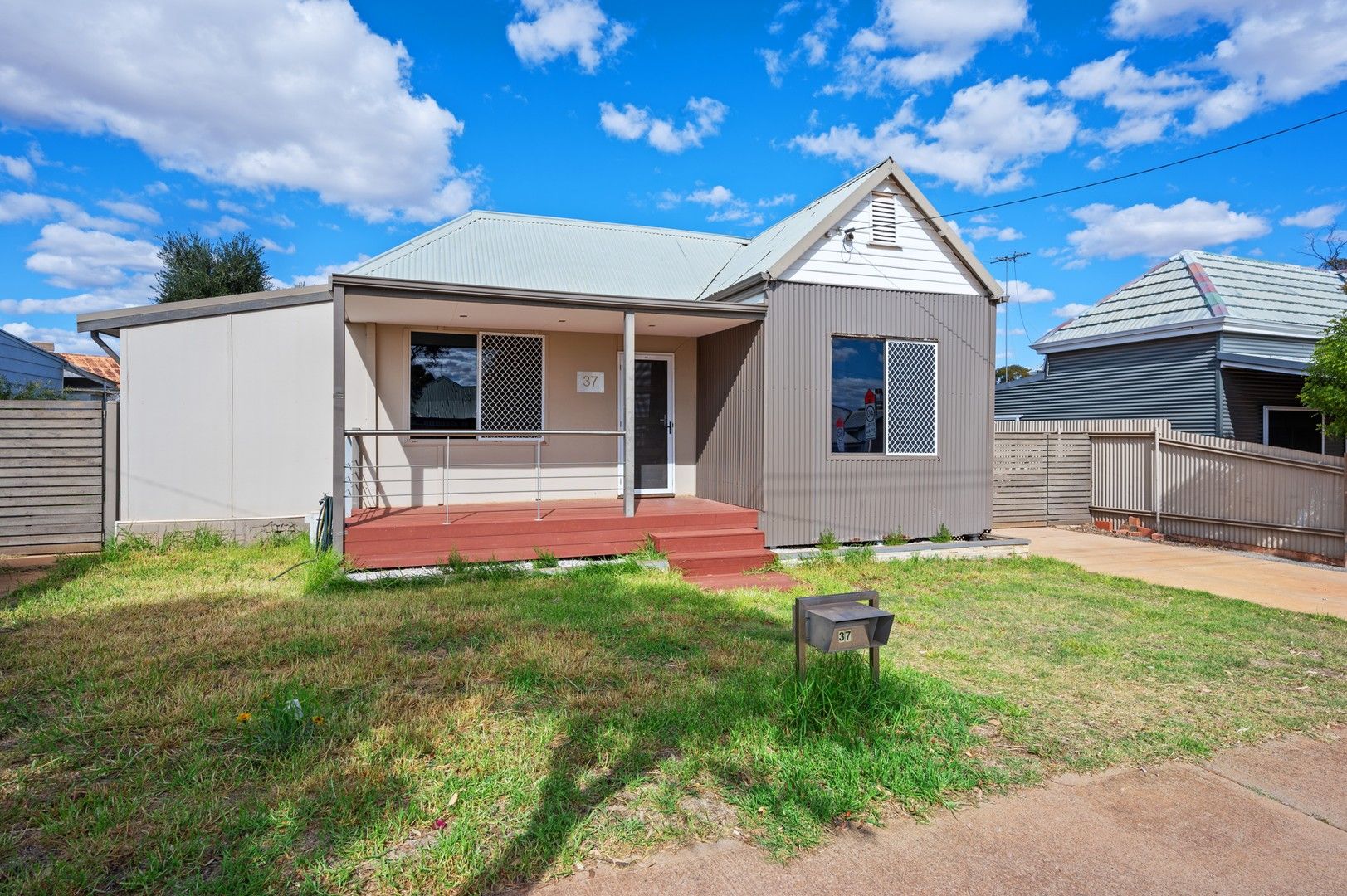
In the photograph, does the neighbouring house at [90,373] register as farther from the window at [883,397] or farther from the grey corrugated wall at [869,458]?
the window at [883,397]

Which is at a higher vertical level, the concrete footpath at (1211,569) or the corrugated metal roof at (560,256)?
the corrugated metal roof at (560,256)

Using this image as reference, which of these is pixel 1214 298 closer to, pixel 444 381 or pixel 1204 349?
pixel 1204 349

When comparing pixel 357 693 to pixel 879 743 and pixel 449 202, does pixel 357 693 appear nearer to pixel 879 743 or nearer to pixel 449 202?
pixel 879 743

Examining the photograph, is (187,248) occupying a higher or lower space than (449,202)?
lower

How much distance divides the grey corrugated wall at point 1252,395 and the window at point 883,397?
289 inches

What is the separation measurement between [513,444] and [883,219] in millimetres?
5957

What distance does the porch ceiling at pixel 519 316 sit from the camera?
7.65m

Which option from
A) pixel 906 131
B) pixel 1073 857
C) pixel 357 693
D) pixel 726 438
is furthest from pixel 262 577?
pixel 906 131

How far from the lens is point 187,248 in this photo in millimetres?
19000

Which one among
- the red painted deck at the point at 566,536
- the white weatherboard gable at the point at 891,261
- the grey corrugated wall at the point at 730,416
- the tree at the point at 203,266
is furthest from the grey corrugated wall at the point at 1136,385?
the tree at the point at 203,266

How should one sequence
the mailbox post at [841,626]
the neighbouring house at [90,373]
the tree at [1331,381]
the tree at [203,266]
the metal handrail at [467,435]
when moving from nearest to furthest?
the mailbox post at [841,626]
the metal handrail at [467,435]
the tree at [1331,381]
the tree at [203,266]
the neighbouring house at [90,373]

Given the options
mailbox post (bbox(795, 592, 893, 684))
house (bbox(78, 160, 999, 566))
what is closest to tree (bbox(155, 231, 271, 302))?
house (bbox(78, 160, 999, 566))

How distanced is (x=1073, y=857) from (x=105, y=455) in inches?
404

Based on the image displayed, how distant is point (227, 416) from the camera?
849cm
